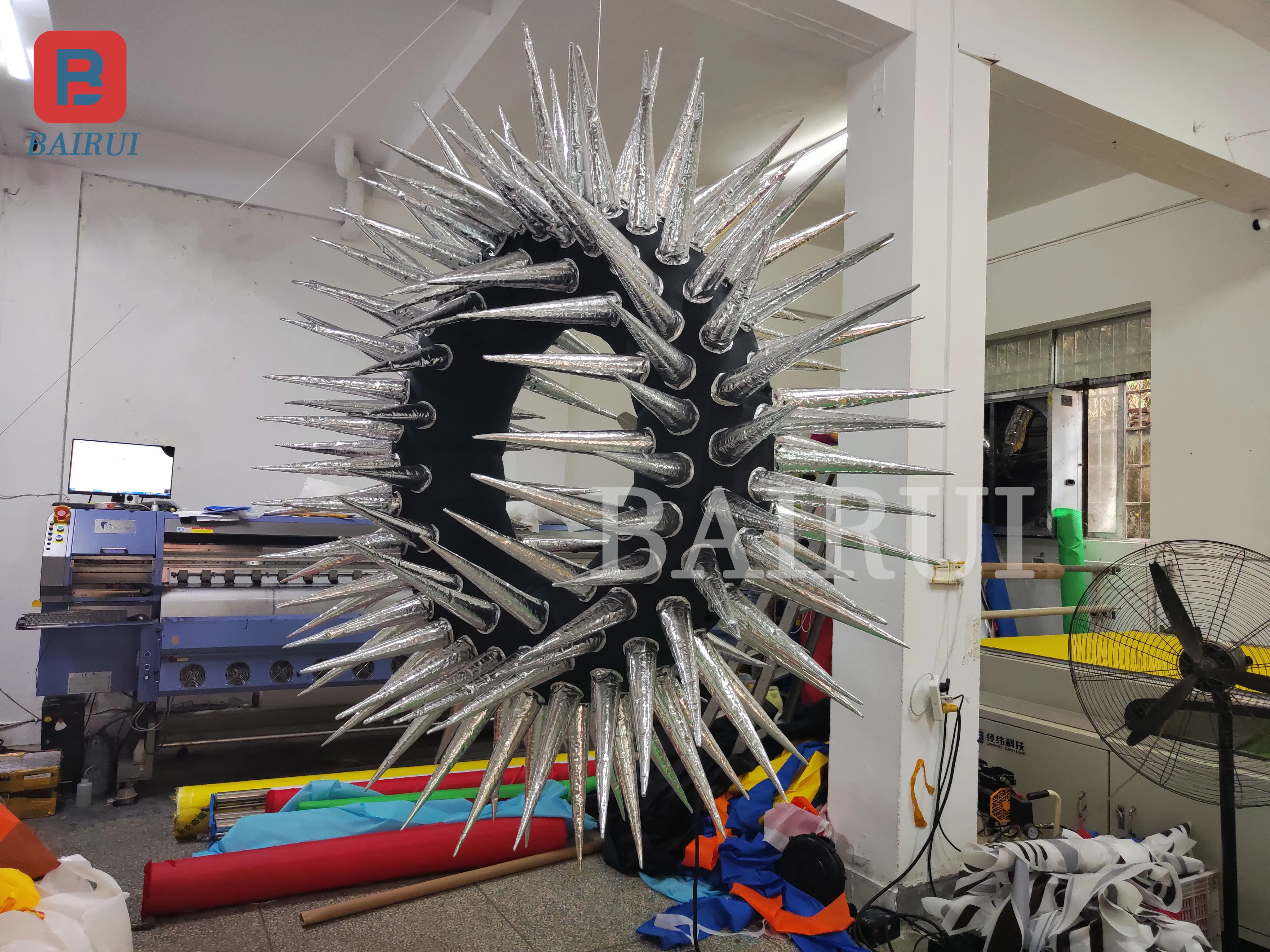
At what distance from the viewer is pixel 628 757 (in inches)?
16.7

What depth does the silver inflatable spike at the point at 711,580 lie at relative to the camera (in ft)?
1.32

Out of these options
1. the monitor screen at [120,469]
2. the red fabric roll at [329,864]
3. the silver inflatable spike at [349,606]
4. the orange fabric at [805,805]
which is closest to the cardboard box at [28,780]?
the red fabric roll at [329,864]

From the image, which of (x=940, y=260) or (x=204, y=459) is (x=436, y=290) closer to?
(x=940, y=260)

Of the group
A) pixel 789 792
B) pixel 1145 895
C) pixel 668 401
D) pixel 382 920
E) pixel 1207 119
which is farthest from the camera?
pixel 1207 119

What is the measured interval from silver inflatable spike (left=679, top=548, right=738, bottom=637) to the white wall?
4.88m

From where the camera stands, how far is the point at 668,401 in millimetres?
416

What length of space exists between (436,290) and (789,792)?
10.3 ft

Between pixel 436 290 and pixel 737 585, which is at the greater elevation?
pixel 436 290

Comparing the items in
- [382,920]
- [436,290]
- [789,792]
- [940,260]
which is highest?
[940,260]

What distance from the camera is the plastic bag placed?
1.65 meters

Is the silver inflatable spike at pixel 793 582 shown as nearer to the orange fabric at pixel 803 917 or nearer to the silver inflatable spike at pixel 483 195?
the silver inflatable spike at pixel 483 195

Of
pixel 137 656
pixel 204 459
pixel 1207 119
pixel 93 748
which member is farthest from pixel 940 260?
pixel 204 459

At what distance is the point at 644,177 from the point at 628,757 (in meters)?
0.33

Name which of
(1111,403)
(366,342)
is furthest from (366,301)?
(1111,403)
